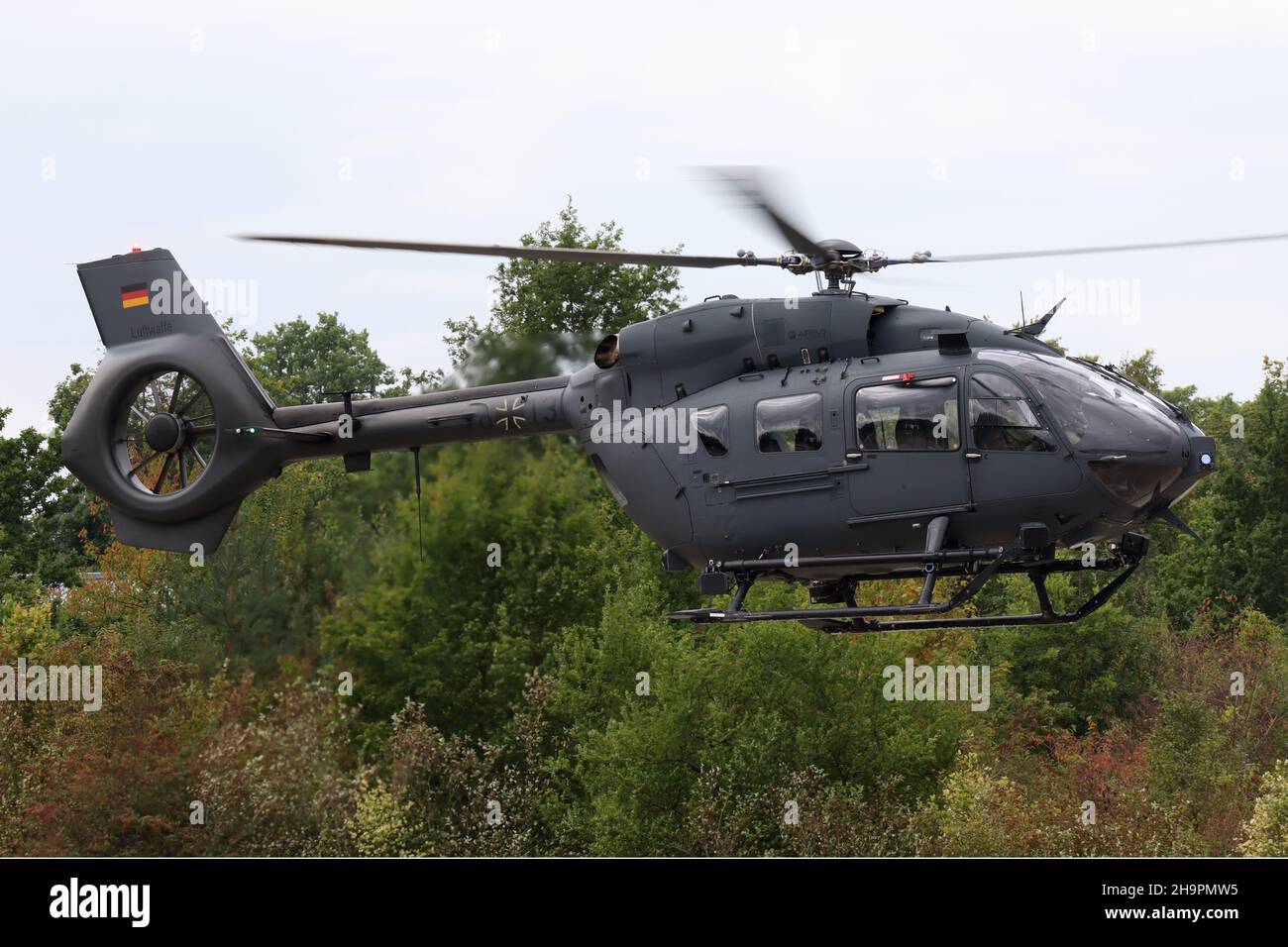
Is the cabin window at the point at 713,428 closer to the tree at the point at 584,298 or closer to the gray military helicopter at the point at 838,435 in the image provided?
the gray military helicopter at the point at 838,435

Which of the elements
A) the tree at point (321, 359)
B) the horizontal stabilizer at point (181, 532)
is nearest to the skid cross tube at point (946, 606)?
the horizontal stabilizer at point (181, 532)

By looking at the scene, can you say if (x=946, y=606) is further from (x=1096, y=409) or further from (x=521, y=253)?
(x=521, y=253)

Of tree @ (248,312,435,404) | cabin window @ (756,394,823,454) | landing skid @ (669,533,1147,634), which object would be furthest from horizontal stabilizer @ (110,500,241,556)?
tree @ (248,312,435,404)

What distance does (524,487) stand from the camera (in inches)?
1320

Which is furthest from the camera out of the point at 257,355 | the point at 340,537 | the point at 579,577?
the point at 257,355

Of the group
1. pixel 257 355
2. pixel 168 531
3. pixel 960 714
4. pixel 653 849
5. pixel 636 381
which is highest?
pixel 257 355

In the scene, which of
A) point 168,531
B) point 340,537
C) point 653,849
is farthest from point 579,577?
point 168,531

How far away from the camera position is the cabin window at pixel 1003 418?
1362 centimetres

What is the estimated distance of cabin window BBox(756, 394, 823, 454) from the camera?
1448 cm

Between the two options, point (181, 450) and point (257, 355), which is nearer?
point (181, 450)

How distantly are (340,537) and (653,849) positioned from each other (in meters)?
11.0

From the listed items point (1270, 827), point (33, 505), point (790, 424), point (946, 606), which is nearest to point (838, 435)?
point (790, 424)

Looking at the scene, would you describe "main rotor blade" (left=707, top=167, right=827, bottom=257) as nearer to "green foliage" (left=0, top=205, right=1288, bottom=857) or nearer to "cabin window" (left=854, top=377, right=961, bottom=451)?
"cabin window" (left=854, top=377, right=961, bottom=451)
